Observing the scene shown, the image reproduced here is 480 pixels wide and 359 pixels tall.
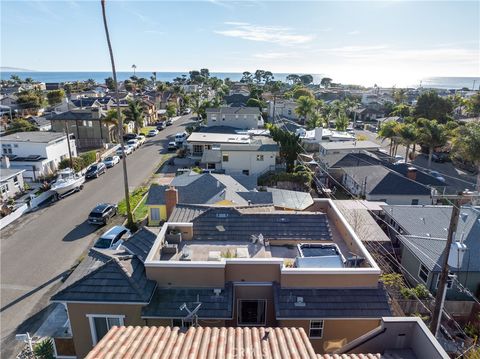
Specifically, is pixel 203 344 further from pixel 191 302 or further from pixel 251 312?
pixel 251 312

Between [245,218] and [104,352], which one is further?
[245,218]

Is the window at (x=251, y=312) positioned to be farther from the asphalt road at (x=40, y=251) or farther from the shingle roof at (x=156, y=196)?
the shingle roof at (x=156, y=196)

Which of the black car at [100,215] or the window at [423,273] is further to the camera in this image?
the black car at [100,215]

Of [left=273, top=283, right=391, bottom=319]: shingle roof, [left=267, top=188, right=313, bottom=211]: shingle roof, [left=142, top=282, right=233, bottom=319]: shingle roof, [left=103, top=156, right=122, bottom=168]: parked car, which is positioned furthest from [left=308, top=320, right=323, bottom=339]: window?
[left=103, top=156, right=122, bottom=168]: parked car

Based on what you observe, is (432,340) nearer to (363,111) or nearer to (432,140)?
(432,140)

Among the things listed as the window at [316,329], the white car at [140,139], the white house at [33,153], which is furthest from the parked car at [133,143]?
the window at [316,329]

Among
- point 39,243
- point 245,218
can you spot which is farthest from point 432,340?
point 39,243

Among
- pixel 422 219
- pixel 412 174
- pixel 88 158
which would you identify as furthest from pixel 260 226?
pixel 88 158
